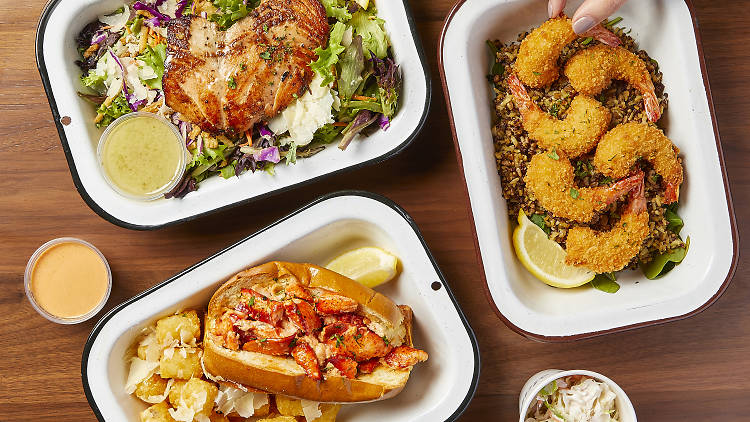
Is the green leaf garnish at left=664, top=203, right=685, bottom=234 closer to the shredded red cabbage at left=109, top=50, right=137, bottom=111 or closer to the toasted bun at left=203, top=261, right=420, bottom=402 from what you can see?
the toasted bun at left=203, top=261, right=420, bottom=402

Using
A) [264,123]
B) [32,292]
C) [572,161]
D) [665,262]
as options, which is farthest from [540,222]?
[32,292]

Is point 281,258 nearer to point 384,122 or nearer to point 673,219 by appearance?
point 384,122

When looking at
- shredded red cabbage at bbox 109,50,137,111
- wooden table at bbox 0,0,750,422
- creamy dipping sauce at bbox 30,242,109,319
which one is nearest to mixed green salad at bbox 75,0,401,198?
shredded red cabbage at bbox 109,50,137,111

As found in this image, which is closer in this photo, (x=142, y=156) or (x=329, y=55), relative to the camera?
(x=329, y=55)

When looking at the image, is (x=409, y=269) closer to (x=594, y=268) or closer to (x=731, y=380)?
(x=594, y=268)

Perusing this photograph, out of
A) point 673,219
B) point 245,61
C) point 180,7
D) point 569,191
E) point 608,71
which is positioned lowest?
point 673,219

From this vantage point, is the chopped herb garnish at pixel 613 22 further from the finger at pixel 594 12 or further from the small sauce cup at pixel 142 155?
the small sauce cup at pixel 142 155

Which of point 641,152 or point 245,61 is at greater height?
point 245,61
